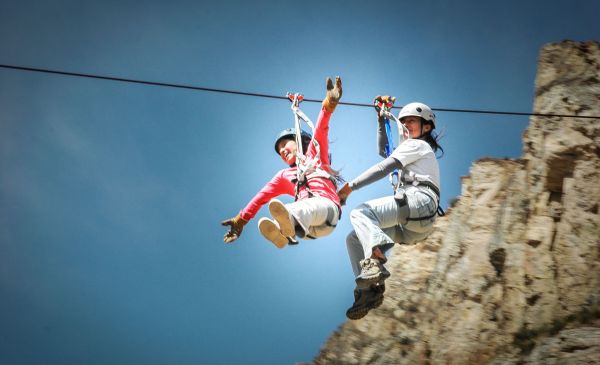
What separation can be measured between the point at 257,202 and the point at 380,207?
191 cm

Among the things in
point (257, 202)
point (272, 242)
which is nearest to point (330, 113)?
point (257, 202)

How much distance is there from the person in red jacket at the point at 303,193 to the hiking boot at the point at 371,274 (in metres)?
0.79

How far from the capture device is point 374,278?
15.6 feet

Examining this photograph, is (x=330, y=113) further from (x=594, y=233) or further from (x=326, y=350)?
(x=326, y=350)

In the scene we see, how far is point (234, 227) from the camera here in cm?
672

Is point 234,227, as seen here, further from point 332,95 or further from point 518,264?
point 518,264

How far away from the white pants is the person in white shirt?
0.75 feet

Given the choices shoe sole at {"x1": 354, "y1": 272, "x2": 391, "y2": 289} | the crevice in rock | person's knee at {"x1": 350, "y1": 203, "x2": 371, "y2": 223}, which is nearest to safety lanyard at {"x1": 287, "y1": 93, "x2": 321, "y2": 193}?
person's knee at {"x1": 350, "y1": 203, "x2": 371, "y2": 223}

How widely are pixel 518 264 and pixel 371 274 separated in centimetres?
613

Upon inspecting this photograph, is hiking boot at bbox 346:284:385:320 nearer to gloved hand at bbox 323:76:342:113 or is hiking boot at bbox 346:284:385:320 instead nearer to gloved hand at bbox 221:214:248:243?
gloved hand at bbox 221:214:248:243

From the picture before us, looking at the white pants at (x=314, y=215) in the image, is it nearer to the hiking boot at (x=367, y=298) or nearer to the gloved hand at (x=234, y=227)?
the hiking boot at (x=367, y=298)

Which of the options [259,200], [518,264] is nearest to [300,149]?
[259,200]

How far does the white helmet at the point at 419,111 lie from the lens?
6297 millimetres

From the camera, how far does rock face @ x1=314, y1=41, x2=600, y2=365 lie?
8539mm
